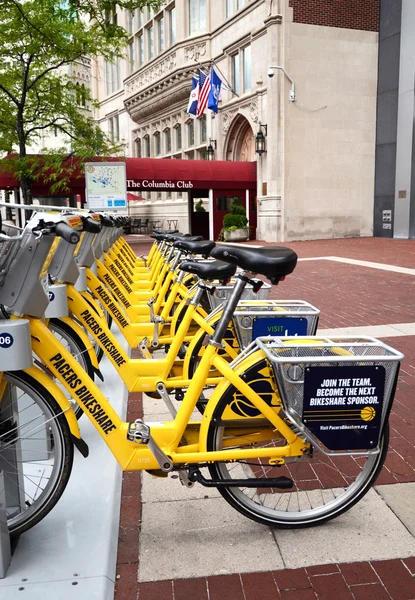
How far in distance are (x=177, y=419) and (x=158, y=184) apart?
2093 centimetres

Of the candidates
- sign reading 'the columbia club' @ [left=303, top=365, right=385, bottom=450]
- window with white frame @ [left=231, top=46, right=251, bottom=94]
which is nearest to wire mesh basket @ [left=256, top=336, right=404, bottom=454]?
sign reading 'the columbia club' @ [left=303, top=365, right=385, bottom=450]

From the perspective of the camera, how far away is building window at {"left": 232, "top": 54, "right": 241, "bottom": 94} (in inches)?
966

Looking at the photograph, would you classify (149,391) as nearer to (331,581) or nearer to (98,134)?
(331,581)

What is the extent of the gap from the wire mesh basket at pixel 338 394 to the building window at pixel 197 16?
28.5m

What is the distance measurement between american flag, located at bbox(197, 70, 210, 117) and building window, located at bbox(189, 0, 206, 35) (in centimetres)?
653

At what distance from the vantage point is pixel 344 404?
7.93 ft

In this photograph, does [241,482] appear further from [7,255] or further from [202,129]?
[202,129]

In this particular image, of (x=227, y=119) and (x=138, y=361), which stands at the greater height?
(x=227, y=119)

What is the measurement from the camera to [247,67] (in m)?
23.8

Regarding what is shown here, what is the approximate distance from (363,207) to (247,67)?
25.3 feet

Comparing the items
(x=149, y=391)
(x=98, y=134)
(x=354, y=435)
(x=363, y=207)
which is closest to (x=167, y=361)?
(x=149, y=391)

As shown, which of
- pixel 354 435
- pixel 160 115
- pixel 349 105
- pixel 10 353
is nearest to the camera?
pixel 10 353

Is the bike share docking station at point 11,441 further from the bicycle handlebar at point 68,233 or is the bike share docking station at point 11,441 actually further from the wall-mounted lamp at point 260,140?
the wall-mounted lamp at point 260,140

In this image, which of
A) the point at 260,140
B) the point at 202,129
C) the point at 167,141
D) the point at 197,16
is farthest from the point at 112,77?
the point at 260,140
